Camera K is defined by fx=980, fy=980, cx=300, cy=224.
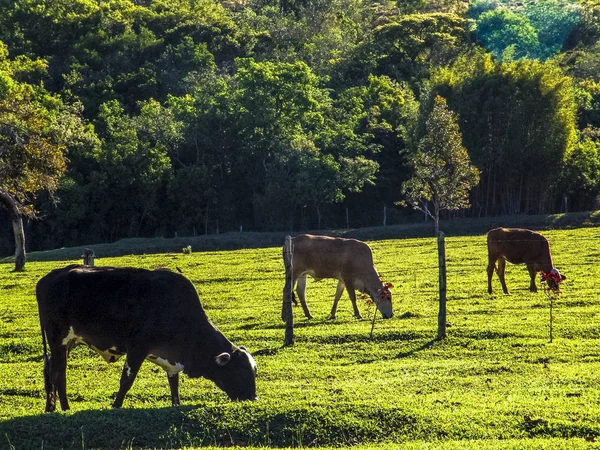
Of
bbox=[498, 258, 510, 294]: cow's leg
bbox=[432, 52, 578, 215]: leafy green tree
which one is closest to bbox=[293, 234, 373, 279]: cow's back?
bbox=[498, 258, 510, 294]: cow's leg

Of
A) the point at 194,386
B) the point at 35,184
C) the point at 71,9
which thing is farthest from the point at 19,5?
the point at 194,386

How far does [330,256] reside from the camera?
80.7 ft

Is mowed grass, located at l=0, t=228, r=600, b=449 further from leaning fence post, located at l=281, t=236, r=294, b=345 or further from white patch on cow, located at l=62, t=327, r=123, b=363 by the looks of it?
white patch on cow, located at l=62, t=327, r=123, b=363

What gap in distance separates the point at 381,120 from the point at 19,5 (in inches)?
1443

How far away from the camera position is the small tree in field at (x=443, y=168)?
5712cm

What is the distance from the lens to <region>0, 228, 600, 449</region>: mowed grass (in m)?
12.1

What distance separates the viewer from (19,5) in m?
86.6

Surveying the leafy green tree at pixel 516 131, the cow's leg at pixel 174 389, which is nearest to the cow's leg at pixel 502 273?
Answer: the cow's leg at pixel 174 389

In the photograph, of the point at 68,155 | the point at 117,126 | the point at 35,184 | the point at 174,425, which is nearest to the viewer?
the point at 174,425

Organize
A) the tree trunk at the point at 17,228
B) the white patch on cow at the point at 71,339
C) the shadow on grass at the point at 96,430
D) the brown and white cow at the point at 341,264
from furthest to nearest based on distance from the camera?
1. the tree trunk at the point at 17,228
2. the brown and white cow at the point at 341,264
3. the white patch on cow at the point at 71,339
4. the shadow on grass at the point at 96,430

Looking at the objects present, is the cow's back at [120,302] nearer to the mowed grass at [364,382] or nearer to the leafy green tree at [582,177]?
the mowed grass at [364,382]

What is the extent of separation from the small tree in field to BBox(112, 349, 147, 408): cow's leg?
44.1m

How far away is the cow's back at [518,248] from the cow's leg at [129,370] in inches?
660

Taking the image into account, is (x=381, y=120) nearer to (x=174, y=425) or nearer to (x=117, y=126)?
(x=117, y=126)
